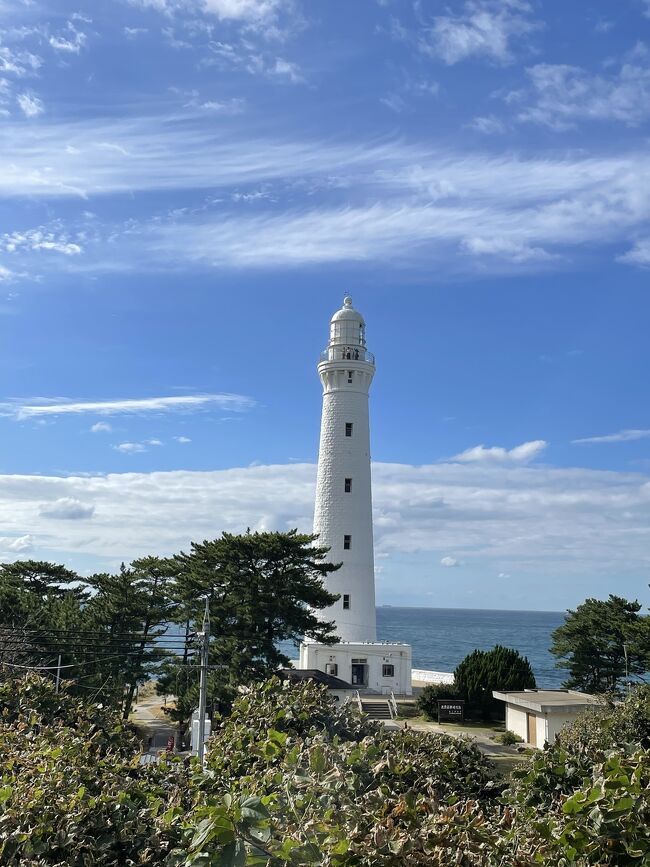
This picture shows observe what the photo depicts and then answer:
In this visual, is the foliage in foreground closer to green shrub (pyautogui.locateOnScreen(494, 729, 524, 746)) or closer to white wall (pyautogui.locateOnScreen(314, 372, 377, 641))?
green shrub (pyautogui.locateOnScreen(494, 729, 524, 746))

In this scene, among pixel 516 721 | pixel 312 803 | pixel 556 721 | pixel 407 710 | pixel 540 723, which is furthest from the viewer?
pixel 407 710

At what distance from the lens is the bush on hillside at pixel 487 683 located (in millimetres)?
35844

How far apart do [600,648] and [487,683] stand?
223 inches

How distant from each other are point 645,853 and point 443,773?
14.4 ft

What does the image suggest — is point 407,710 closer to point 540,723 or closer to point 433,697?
point 433,697

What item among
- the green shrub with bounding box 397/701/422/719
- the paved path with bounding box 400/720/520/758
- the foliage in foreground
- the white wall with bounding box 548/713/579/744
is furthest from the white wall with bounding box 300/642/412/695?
the foliage in foreground

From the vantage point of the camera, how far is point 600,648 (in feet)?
119

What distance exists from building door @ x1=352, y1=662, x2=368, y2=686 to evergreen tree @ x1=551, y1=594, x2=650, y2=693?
9.58 m

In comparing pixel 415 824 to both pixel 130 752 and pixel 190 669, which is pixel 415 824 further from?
pixel 190 669

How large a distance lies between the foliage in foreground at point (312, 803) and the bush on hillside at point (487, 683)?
28.1 metres

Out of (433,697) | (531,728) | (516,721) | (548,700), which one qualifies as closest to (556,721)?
(548,700)

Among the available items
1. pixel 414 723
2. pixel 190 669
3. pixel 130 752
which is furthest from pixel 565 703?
pixel 130 752

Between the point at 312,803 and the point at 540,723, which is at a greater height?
the point at 312,803

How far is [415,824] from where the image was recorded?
15.3 ft
